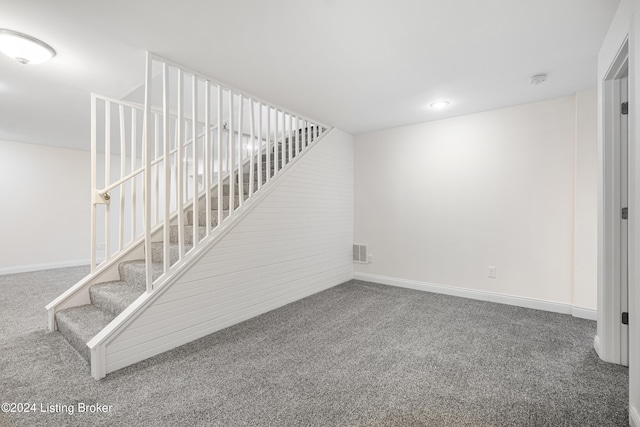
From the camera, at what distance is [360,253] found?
4.37m

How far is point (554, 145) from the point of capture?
2.98 meters

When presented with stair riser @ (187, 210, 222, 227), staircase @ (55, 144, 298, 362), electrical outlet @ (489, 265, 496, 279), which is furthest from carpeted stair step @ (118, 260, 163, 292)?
electrical outlet @ (489, 265, 496, 279)

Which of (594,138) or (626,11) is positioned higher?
(626,11)

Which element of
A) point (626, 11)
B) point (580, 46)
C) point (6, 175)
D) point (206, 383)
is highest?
point (580, 46)

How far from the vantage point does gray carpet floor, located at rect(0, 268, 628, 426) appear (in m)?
1.48

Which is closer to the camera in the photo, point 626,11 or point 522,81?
point 626,11

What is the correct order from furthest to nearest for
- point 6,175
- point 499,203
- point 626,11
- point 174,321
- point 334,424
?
point 6,175 < point 499,203 < point 174,321 < point 626,11 < point 334,424

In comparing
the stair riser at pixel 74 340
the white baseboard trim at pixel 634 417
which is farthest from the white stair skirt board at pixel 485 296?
the stair riser at pixel 74 340

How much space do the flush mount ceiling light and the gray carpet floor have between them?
2.18 meters

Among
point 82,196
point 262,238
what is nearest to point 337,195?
point 262,238

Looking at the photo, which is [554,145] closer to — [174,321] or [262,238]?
[262,238]


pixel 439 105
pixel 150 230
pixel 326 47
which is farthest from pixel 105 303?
pixel 439 105

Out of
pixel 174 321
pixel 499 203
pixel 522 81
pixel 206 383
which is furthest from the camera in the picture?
pixel 499 203

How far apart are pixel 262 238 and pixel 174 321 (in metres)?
1.11
